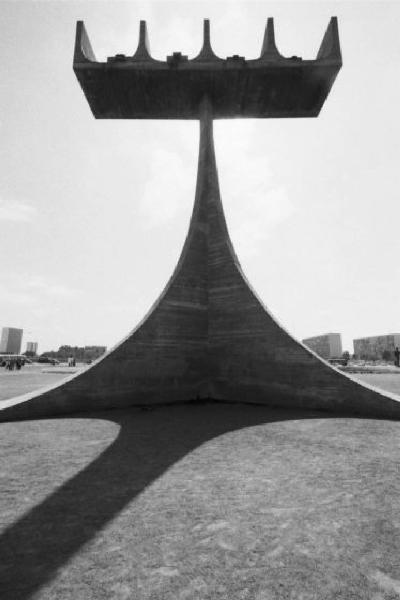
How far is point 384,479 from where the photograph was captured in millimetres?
3857

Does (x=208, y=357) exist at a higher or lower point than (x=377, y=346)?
lower

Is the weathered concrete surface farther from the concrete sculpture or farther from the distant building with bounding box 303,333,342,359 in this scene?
the distant building with bounding box 303,333,342,359

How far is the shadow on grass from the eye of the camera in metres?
2.30

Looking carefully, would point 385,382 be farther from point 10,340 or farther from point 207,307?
point 10,340

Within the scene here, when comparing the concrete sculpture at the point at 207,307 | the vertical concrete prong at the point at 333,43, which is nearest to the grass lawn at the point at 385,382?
the concrete sculpture at the point at 207,307

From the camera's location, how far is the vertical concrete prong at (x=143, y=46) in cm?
1135

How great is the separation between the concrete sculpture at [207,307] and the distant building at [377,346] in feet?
316

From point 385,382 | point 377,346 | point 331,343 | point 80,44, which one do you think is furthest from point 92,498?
point 377,346

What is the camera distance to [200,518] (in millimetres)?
2980

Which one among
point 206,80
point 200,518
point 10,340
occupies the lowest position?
point 200,518

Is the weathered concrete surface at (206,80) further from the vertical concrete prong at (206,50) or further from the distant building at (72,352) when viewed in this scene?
the distant building at (72,352)

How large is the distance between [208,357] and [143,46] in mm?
10896

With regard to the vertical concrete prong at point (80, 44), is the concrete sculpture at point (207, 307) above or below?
below

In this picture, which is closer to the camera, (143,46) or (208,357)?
(208,357)
